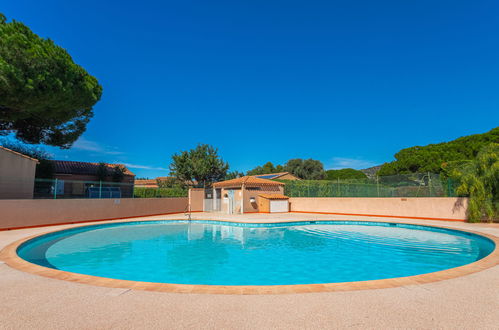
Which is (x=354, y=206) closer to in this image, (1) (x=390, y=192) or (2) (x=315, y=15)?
(1) (x=390, y=192)

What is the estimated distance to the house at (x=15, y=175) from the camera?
12188 millimetres

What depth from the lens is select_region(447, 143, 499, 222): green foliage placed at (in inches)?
483

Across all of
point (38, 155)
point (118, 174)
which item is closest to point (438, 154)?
point (118, 174)

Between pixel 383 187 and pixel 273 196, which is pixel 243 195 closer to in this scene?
pixel 273 196

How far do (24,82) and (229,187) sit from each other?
13947 mm

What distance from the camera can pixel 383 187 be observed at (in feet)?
57.5

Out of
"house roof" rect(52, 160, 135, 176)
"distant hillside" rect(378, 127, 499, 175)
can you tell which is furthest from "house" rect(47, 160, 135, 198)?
"distant hillside" rect(378, 127, 499, 175)

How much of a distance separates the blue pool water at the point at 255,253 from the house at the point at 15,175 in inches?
149

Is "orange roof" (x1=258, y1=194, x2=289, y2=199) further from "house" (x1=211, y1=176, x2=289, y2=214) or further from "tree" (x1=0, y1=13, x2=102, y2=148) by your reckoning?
"tree" (x1=0, y1=13, x2=102, y2=148)

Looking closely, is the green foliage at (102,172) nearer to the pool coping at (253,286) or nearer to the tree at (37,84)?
the tree at (37,84)

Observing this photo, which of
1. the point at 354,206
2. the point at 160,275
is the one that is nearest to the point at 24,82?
the point at 160,275

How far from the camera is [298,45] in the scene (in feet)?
71.8

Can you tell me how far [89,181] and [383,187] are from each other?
68.6 ft

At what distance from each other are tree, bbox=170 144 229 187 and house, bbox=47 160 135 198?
17.8 ft
